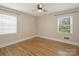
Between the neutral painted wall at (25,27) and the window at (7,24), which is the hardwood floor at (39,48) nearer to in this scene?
the neutral painted wall at (25,27)

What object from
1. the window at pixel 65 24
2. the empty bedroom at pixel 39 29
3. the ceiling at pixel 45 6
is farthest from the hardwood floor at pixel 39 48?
the ceiling at pixel 45 6

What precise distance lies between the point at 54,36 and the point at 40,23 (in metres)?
0.27

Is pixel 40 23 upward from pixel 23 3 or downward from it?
downward

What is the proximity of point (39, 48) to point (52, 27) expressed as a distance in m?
0.34

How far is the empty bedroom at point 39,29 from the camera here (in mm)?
968

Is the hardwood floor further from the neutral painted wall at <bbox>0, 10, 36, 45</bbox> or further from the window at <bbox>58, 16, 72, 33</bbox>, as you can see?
the window at <bbox>58, 16, 72, 33</bbox>

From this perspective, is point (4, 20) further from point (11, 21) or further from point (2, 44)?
point (2, 44)

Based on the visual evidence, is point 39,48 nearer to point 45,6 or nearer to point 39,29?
point 39,29

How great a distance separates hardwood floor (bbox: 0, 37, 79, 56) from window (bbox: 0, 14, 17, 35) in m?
0.21

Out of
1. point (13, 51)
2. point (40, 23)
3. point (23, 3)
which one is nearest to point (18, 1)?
point (23, 3)

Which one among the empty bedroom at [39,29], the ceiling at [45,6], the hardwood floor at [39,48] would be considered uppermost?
the ceiling at [45,6]

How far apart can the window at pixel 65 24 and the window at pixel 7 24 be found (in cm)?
61

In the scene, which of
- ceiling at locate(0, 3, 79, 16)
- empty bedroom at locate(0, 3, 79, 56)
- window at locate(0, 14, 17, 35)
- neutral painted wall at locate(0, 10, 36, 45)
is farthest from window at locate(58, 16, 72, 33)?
window at locate(0, 14, 17, 35)

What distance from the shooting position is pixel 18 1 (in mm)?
962
